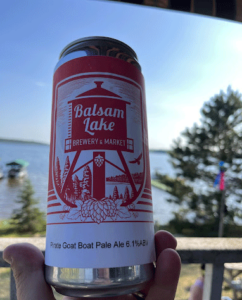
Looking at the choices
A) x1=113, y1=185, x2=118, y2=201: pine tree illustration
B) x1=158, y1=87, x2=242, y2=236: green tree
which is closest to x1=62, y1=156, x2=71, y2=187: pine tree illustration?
x1=113, y1=185, x2=118, y2=201: pine tree illustration

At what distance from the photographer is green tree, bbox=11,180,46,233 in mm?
14531

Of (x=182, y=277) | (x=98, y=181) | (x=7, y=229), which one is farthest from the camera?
(x=7, y=229)

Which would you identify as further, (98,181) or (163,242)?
(163,242)

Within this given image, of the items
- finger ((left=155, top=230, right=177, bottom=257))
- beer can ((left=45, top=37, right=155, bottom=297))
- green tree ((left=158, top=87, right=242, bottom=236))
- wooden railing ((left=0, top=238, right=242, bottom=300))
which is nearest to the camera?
beer can ((left=45, top=37, right=155, bottom=297))

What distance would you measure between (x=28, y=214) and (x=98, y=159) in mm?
15525

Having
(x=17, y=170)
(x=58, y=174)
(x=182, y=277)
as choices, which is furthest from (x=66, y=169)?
(x=17, y=170)

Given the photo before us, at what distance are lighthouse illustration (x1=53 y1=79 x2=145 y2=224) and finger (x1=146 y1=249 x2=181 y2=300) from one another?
0.46ft

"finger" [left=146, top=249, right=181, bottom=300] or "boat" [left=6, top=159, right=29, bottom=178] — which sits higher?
"boat" [left=6, top=159, right=29, bottom=178]

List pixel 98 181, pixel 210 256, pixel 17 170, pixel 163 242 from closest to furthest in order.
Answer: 1. pixel 98 181
2. pixel 163 242
3. pixel 210 256
4. pixel 17 170

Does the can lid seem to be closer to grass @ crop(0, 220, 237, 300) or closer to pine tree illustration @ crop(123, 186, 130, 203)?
pine tree illustration @ crop(123, 186, 130, 203)

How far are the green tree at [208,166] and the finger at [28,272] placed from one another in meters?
13.0

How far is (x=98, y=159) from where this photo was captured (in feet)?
1.66

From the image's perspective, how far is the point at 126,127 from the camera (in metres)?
0.54

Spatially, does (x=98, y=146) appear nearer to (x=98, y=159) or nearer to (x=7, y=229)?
(x=98, y=159)
